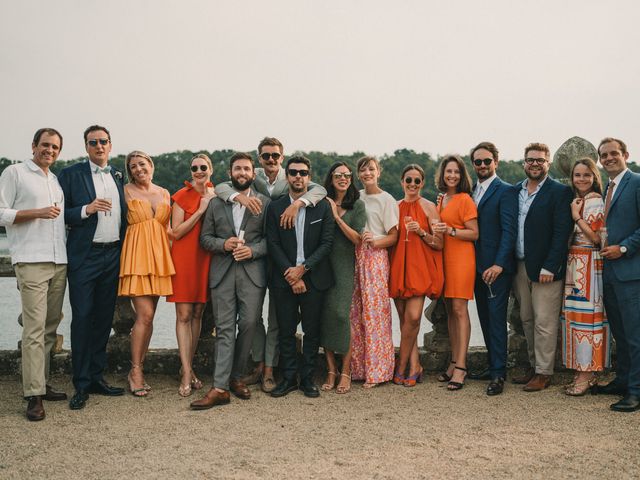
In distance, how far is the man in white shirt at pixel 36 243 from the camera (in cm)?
450

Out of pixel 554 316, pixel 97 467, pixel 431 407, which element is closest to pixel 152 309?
pixel 97 467

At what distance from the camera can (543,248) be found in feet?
16.7

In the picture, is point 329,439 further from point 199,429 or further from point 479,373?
point 479,373

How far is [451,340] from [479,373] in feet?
1.49

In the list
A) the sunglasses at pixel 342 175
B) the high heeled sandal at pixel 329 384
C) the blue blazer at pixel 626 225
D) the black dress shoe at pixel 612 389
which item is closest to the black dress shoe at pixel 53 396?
the high heeled sandal at pixel 329 384

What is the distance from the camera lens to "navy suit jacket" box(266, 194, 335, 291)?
4980mm

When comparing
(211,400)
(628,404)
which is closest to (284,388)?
(211,400)

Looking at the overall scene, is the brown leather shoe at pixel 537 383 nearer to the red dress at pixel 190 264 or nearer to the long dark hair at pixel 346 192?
the long dark hair at pixel 346 192

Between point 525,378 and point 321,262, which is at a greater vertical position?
point 321,262

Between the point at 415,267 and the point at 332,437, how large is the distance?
1832mm

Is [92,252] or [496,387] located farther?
[496,387]

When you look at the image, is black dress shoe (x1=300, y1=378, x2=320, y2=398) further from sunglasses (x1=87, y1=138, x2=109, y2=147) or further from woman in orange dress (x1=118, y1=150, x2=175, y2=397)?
sunglasses (x1=87, y1=138, x2=109, y2=147)

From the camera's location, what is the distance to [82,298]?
4789 millimetres

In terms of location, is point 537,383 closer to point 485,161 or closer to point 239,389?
point 485,161
